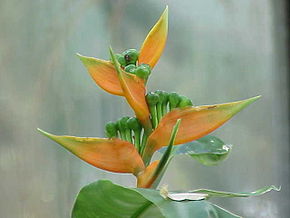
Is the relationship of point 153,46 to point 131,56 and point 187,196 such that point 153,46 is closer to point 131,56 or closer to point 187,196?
point 131,56

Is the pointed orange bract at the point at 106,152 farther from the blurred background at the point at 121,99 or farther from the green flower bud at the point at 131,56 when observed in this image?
the blurred background at the point at 121,99

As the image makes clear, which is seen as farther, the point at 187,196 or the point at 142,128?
the point at 142,128

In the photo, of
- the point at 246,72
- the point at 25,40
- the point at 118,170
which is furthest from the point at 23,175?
the point at 246,72

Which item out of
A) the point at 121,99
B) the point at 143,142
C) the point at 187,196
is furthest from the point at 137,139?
the point at 121,99

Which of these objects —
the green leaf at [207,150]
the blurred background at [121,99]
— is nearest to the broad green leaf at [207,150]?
the green leaf at [207,150]

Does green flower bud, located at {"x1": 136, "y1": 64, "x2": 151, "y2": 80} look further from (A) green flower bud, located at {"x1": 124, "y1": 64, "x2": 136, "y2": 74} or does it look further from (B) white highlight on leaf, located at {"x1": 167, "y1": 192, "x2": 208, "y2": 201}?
(B) white highlight on leaf, located at {"x1": 167, "y1": 192, "x2": 208, "y2": 201}

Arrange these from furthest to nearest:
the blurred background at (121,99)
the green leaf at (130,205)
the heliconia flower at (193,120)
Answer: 1. the blurred background at (121,99)
2. the heliconia flower at (193,120)
3. the green leaf at (130,205)

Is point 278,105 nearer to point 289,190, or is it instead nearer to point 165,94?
point 289,190
